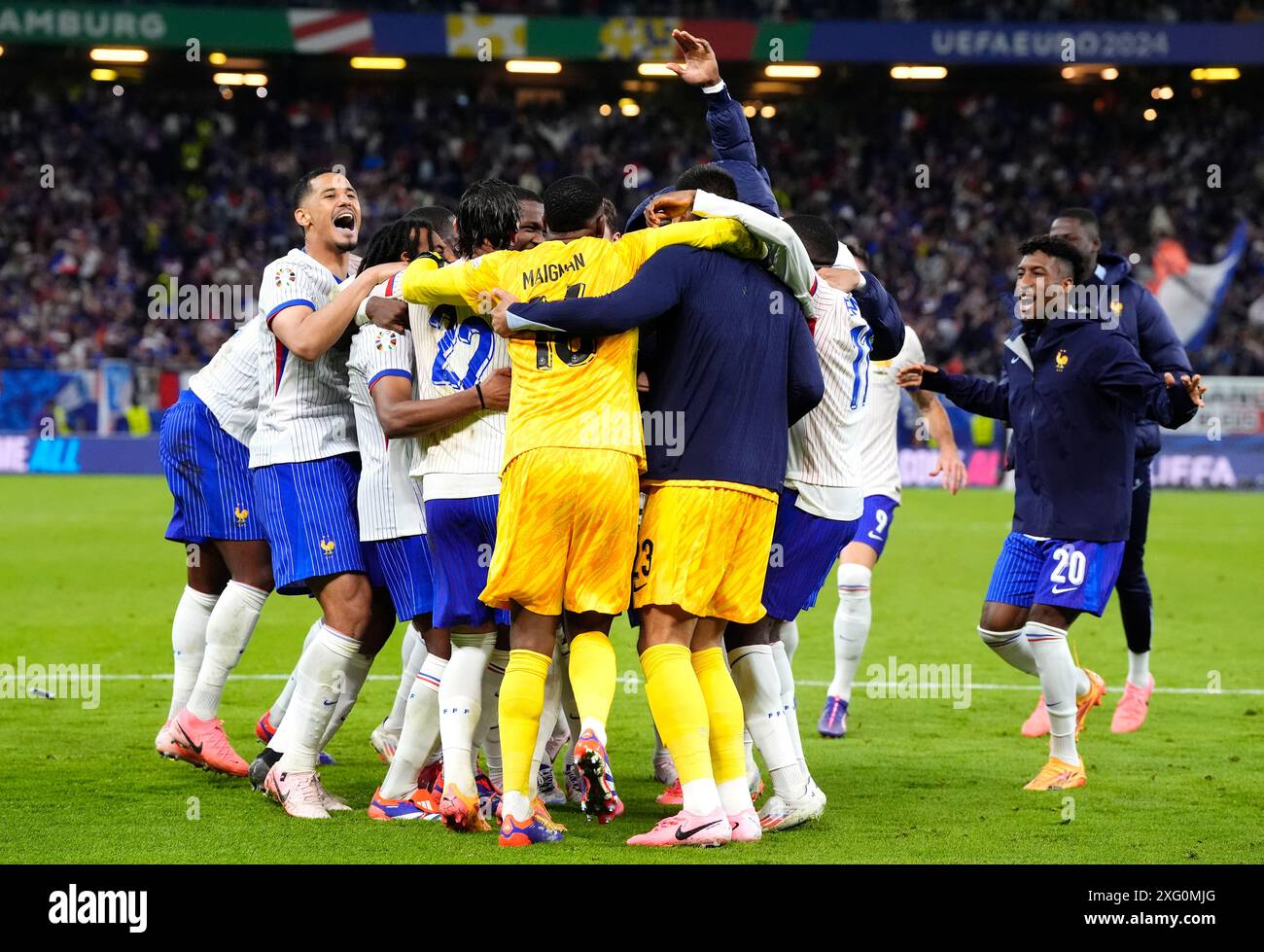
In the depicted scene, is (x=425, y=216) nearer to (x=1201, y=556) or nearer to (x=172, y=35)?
(x=1201, y=556)

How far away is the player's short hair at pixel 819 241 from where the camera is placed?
6340 millimetres

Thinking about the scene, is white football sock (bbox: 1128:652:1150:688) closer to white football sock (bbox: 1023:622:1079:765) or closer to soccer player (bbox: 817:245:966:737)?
soccer player (bbox: 817:245:966:737)

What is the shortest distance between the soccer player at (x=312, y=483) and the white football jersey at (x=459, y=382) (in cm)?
Answer: 34

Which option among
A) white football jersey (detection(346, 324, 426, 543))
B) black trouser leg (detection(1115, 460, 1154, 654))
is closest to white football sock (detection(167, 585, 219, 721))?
white football jersey (detection(346, 324, 426, 543))

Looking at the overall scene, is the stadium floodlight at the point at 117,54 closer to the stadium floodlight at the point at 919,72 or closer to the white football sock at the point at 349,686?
the stadium floodlight at the point at 919,72

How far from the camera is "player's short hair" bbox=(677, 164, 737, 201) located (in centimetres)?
572

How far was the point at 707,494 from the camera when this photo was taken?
17.6 feet

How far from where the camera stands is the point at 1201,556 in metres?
16.7

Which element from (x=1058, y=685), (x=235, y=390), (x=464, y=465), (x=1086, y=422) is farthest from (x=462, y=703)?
(x=1086, y=422)

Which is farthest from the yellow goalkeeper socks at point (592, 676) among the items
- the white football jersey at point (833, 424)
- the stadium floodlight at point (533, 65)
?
the stadium floodlight at point (533, 65)

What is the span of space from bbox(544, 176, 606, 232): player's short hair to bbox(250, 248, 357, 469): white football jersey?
1.10 m

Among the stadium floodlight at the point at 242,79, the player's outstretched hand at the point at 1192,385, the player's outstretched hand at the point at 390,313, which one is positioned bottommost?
the player's outstretched hand at the point at 1192,385

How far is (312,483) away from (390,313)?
0.85 meters

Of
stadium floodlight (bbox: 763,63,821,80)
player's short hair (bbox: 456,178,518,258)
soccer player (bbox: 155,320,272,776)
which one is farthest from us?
stadium floodlight (bbox: 763,63,821,80)
